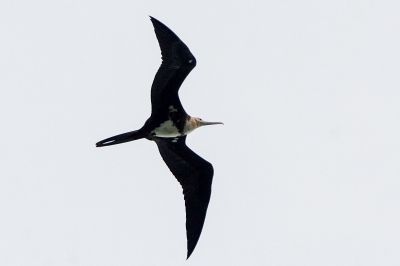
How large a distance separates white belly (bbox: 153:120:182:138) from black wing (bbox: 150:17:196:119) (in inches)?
10.2

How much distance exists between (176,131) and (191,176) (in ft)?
3.08

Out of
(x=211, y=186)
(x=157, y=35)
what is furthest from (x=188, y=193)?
(x=157, y=35)

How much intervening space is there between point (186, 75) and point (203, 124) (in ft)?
5.69

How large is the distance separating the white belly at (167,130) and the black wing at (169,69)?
0.85 feet

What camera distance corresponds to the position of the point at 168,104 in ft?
68.7

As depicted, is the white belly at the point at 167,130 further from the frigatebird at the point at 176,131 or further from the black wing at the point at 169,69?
the black wing at the point at 169,69

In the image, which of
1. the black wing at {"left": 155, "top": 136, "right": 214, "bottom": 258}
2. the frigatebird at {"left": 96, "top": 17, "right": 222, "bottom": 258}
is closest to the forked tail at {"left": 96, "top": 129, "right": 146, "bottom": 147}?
the frigatebird at {"left": 96, "top": 17, "right": 222, "bottom": 258}

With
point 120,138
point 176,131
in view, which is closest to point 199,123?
point 176,131

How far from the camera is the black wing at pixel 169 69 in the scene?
1978cm

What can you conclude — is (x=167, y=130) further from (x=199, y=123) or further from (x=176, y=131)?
(x=199, y=123)

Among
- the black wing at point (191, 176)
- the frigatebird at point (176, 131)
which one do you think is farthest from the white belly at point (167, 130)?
the black wing at point (191, 176)

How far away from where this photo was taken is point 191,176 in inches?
856

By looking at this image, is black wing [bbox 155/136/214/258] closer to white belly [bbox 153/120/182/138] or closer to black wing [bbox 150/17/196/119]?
white belly [bbox 153/120/182/138]

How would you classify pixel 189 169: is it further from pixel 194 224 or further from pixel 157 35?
pixel 157 35
